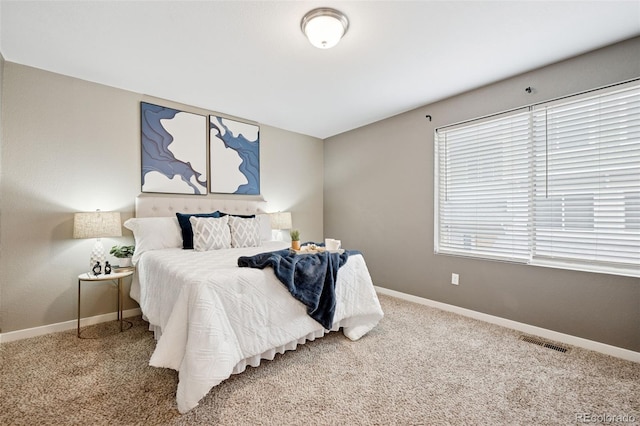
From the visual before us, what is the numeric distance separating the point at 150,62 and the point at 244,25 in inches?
43.3

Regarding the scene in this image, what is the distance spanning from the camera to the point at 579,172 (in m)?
2.41

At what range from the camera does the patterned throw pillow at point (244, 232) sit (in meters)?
3.15

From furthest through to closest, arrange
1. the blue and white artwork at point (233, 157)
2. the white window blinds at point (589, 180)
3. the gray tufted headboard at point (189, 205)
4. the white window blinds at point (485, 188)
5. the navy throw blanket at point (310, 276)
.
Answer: the blue and white artwork at point (233, 157)
the gray tufted headboard at point (189, 205)
the white window blinds at point (485, 188)
the white window blinds at point (589, 180)
the navy throw blanket at point (310, 276)

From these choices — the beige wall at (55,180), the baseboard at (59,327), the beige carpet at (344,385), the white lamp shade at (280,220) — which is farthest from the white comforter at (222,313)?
the white lamp shade at (280,220)

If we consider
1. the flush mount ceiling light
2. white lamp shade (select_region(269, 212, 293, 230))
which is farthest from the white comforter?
Answer: the flush mount ceiling light

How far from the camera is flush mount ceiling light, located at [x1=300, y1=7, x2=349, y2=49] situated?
1.90m

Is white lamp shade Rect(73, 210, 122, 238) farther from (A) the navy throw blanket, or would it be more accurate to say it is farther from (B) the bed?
(A) the navy throw blanket

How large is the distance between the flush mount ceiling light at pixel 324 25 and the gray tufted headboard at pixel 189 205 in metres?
2.38

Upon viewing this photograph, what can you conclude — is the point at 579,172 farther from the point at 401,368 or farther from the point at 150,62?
the point at 150,62

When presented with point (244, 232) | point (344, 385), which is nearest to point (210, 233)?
point (244, 232)

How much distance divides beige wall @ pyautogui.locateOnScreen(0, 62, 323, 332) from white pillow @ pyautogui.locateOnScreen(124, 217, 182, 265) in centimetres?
29

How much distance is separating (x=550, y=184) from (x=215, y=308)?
3.03 metres

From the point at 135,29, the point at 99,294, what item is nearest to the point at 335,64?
the point at 135,29

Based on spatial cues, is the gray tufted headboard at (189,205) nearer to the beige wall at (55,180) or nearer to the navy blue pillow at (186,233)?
the beige wall at (55,180)
